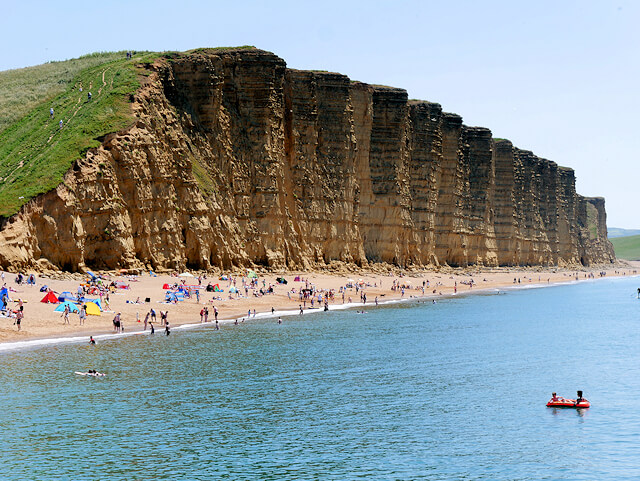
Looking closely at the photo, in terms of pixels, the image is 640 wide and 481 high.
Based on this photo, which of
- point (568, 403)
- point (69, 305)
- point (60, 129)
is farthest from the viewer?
point (60, 129)

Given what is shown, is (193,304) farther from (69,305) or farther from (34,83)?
(34,83)

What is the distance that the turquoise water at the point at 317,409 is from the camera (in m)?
22.1

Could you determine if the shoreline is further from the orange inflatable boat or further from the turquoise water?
the orange inflatable boat

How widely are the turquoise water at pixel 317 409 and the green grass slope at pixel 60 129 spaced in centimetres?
1922

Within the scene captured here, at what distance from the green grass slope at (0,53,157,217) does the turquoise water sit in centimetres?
1922

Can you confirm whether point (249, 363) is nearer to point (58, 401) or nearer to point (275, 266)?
point (58, 401)

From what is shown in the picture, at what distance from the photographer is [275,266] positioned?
77.7m

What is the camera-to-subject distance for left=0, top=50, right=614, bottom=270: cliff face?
6003cm

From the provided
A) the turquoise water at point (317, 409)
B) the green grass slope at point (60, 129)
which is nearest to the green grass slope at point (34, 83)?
the green grass slope at point (60, 129)

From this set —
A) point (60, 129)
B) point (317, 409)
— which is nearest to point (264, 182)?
point (60, 129)

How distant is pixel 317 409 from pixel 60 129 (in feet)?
156

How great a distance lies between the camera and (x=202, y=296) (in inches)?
2405

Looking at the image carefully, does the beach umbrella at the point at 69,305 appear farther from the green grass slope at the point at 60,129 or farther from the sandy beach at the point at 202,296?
the green grass slope at the point at 60,129

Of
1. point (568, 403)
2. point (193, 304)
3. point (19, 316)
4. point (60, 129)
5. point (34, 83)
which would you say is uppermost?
point (34, 83)
